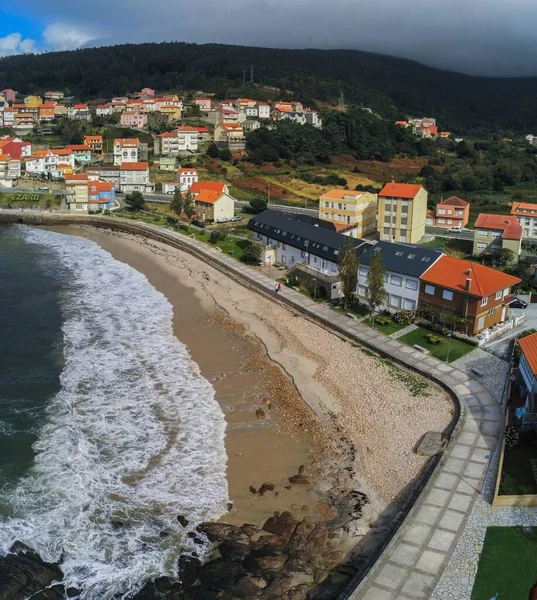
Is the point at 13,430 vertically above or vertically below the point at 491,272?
below

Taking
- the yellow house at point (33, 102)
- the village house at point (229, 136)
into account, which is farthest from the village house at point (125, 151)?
the yellow house at point (33, 102)

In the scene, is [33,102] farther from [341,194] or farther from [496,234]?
[496,234]

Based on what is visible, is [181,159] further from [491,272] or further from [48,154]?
[491,272]

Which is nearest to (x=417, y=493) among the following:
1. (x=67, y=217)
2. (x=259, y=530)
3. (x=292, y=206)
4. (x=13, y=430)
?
(x=259, y=530)

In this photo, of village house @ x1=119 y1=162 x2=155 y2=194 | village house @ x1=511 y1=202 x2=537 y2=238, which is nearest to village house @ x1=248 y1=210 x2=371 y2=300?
village house @ x1=511 y1=202 x2=537 y2=238

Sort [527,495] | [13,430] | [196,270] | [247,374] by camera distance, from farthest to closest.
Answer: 1. [196,270]
2. [247,374]
3. [13,430]
4. [527,495]

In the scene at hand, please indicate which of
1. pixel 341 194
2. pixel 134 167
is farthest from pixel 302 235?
pixel 134 167

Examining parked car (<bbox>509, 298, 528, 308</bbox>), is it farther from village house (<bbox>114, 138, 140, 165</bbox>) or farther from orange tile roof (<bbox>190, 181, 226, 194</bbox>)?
village house (<bbox>114, 138, 140, 165</bbox>)
